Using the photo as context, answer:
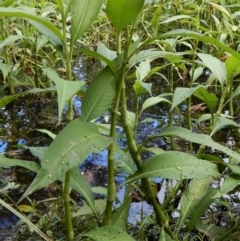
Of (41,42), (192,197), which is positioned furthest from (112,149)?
(41,42)

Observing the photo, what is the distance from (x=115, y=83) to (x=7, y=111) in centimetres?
161

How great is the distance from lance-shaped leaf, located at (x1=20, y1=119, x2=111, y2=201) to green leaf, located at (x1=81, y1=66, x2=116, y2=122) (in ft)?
0.28

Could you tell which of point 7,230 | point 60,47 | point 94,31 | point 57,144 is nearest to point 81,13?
point 60,47

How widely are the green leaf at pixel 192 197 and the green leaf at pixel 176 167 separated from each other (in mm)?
211

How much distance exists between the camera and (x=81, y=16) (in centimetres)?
96

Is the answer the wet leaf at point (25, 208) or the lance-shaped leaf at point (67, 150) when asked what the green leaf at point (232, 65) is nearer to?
the lance-shaped leaf at point (67, 150)

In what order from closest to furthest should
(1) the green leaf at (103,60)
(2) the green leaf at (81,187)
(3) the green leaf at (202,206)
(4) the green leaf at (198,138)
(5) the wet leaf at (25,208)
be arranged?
1. (1) the green leaf at (103,60)
2. (4) the green leaf at (198,138)
3. (2) the green leaf at (81,187)
4. (3) the green leaf at (202,206)
5. (5) the wet leaf at (25,208)

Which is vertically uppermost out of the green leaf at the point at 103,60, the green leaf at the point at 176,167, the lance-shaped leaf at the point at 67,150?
the green leaf at the point at 103,60

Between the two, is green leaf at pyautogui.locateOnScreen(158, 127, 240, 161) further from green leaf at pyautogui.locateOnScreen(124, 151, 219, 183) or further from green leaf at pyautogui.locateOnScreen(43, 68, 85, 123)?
green leaf at pyautogui.locateOnScreen(43, 68, 85, 123)

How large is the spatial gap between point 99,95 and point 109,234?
0.32 m

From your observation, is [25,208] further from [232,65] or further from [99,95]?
[232,65]

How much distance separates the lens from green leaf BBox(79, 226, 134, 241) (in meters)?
1.01

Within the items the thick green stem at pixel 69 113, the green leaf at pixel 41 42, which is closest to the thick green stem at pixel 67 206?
the thick green stem at pixel 69 113

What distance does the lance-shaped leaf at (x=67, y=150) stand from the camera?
822 mm
